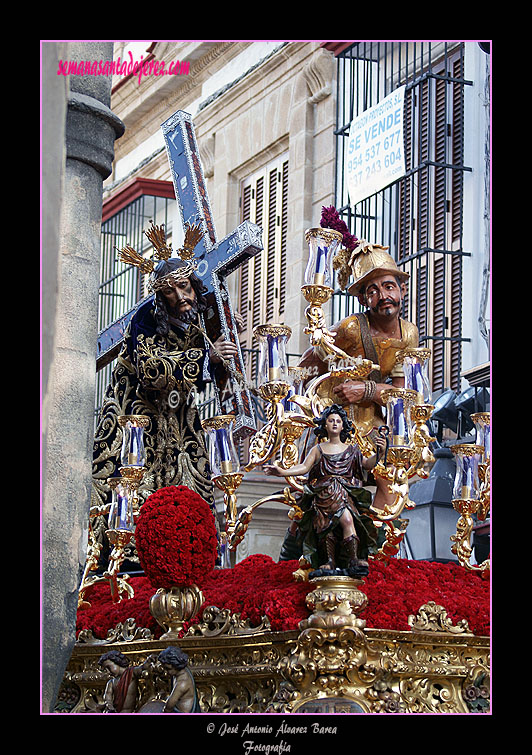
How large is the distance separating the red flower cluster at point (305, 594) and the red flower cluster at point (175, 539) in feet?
0.74

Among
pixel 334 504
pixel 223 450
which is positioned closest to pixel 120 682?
pixel 223 450

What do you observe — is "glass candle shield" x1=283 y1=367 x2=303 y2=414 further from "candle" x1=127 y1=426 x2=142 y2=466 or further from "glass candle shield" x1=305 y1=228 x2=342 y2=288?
"candle" x1=127 y1=426 x2=142 y2=466

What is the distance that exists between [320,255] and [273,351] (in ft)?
2.34

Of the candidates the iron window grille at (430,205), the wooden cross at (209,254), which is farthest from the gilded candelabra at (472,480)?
the iron window grille at (430,205)

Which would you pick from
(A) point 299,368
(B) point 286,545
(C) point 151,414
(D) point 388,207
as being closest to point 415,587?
(B) point 286,545

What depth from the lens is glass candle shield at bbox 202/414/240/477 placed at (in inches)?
286

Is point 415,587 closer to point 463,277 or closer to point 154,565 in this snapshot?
point 154,565

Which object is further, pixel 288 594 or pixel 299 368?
pixel 299 368

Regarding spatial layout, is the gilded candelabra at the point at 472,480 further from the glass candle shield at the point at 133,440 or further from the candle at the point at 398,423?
the glass candle shield at the point at 133,440

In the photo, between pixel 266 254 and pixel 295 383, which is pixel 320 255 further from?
pixel 266 254

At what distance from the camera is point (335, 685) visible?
641 cm

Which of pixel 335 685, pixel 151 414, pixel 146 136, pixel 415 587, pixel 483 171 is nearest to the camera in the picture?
pixel 335 685

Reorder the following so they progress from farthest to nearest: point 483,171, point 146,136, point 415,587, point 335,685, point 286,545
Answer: point 146,136 → point 483,171 → point 286,545 → point 415,587 → point 335,685

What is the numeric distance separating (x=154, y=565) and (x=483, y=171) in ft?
20.4
